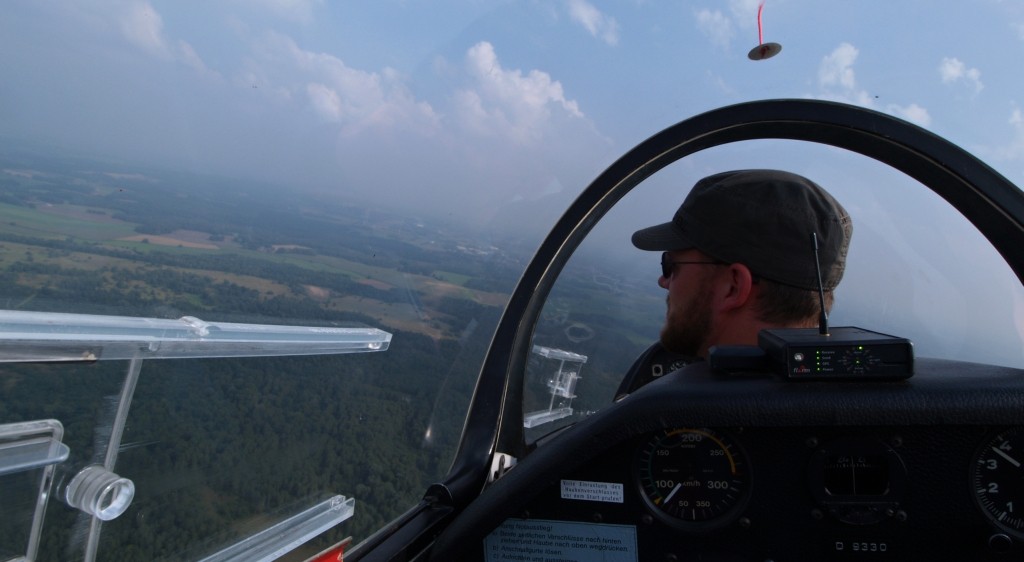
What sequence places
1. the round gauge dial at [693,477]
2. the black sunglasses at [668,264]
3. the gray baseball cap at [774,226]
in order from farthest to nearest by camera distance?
the black sunglasses at [668,264] → the gray baseball cap at [774,226] → the round gauge dial at [693,477]

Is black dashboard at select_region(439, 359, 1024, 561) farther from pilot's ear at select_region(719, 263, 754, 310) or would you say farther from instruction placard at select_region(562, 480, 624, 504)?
pilot's ear at select_region(719, 263, 754, 310)

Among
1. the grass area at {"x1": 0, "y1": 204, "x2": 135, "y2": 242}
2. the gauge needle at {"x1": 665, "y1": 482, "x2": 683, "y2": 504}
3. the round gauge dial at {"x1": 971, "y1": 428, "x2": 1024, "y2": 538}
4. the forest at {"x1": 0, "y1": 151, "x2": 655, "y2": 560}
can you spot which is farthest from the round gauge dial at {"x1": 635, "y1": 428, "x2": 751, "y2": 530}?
the grass area at {"x1": 0, "y1": 204, "x2": 135, "y2": 242}

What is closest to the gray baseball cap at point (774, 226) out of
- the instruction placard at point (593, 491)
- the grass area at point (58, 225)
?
the instruction placard at point (593, 491)

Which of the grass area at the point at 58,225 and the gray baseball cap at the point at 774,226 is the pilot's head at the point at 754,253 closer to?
the gray baseball cap at the point at 774,226

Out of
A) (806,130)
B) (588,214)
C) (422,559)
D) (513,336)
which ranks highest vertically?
(806,130)

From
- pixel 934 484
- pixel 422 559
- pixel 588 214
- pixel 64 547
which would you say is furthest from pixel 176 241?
pixel 934 484

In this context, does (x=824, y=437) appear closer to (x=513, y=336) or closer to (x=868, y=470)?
(x=868, y=470)
